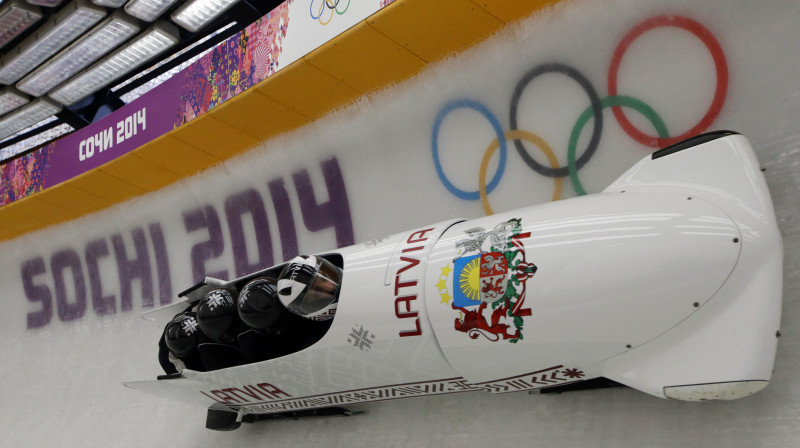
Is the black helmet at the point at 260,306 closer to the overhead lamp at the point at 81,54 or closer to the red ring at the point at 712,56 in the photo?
the red ring at the point at 712,56

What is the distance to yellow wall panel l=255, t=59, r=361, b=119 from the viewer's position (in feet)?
14.1

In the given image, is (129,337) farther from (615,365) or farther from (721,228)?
(721,228)

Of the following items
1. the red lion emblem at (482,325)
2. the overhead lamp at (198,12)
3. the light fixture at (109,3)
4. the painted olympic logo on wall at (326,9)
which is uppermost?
the light fixture at (109,3)

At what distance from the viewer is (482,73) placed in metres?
3.73

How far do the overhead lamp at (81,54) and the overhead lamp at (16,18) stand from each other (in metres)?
0.38

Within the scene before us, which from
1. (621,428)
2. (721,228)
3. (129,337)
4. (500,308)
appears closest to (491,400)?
(621,428)

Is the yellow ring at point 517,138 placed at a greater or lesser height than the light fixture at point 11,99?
lesser

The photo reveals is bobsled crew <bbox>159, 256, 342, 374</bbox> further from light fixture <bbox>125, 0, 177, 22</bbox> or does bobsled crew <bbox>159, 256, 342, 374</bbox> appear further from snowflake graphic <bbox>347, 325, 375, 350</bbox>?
light fixture <bbox>125, 0, 177, 22</bbox>

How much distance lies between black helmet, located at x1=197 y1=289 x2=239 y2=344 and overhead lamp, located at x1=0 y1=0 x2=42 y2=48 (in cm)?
388

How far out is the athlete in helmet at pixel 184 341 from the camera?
346cm

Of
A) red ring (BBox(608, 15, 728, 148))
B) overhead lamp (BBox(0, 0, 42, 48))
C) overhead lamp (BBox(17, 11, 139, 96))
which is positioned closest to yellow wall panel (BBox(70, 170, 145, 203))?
overhead lamp (BBox(17, 11, 139, 96))

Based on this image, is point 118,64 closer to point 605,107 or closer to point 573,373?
point 605,107

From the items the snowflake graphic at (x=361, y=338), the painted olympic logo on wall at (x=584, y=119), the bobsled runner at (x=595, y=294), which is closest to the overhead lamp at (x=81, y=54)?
the painted olympic logo on wall at (x=584, y=119)

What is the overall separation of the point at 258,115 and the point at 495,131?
6.36 ft
